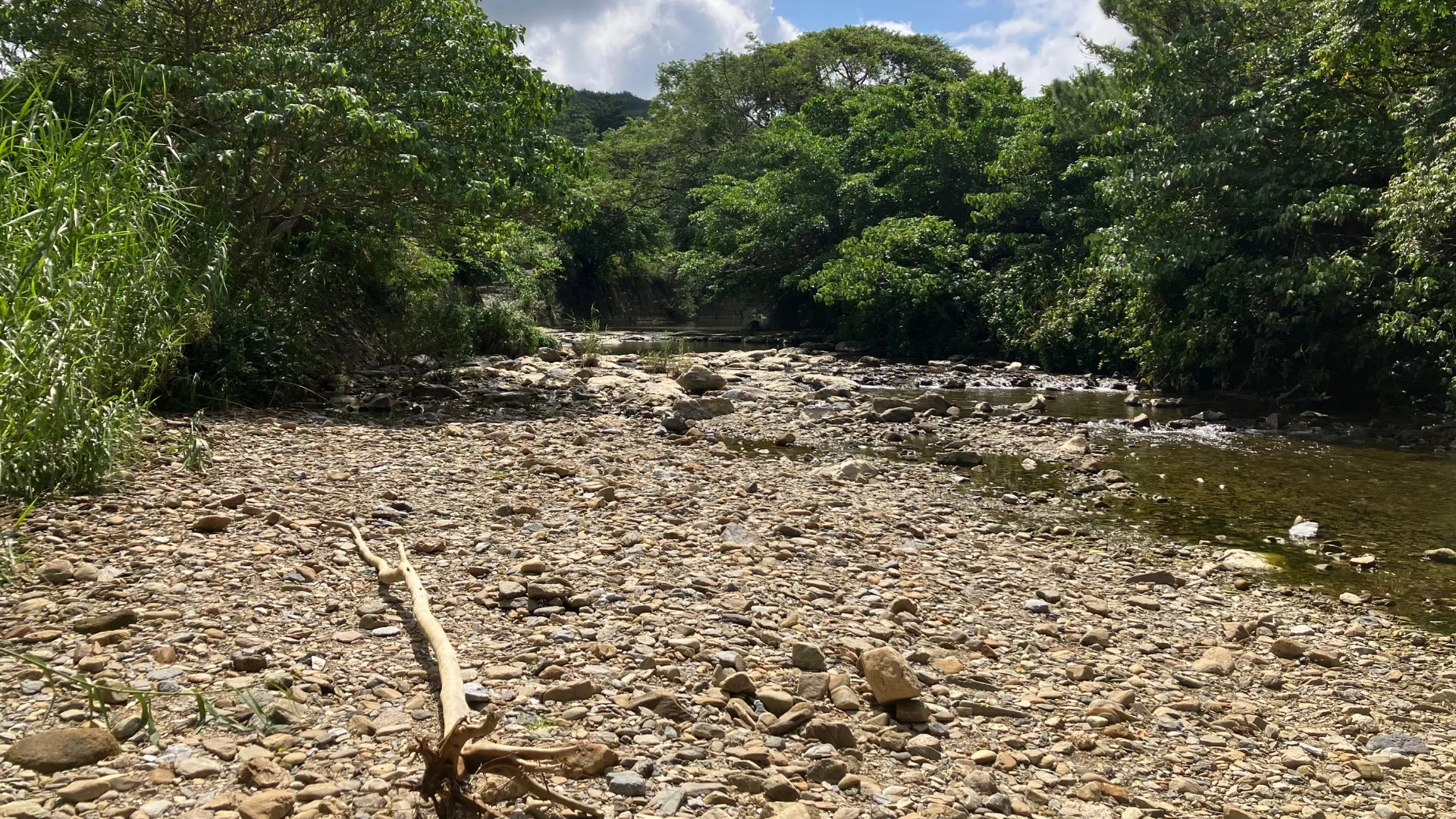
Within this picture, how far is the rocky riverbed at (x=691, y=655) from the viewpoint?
8.85 ft

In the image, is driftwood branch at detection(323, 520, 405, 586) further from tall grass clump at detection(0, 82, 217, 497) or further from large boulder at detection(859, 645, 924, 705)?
large boulder at detection(859, 645, 924, 705)

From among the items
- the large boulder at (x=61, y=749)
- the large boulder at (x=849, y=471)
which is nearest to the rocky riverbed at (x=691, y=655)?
the large boulder at (x=61, y=749)

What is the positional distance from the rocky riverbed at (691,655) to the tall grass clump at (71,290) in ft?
1.00

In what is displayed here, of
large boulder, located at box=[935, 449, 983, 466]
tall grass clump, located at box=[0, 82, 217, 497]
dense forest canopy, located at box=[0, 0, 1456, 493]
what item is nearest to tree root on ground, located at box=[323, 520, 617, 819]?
tall grass clump, located at box=[0, 82, 217, 497]

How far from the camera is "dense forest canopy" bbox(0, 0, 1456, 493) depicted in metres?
5.30

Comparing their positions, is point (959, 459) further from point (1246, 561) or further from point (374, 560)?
point (374, 560)

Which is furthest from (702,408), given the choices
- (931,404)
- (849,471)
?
(849,471)

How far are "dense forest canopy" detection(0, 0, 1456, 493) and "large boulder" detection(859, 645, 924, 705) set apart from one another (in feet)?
12.6

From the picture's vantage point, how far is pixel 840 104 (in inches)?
1117

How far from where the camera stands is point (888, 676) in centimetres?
337

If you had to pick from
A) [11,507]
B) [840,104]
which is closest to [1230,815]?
[11,507]

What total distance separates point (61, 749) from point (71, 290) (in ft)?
9.57

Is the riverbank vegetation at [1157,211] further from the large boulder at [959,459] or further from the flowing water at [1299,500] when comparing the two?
the large boulder at [959,459]

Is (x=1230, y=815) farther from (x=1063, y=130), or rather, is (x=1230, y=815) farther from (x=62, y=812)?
(x=1063, y=130)
